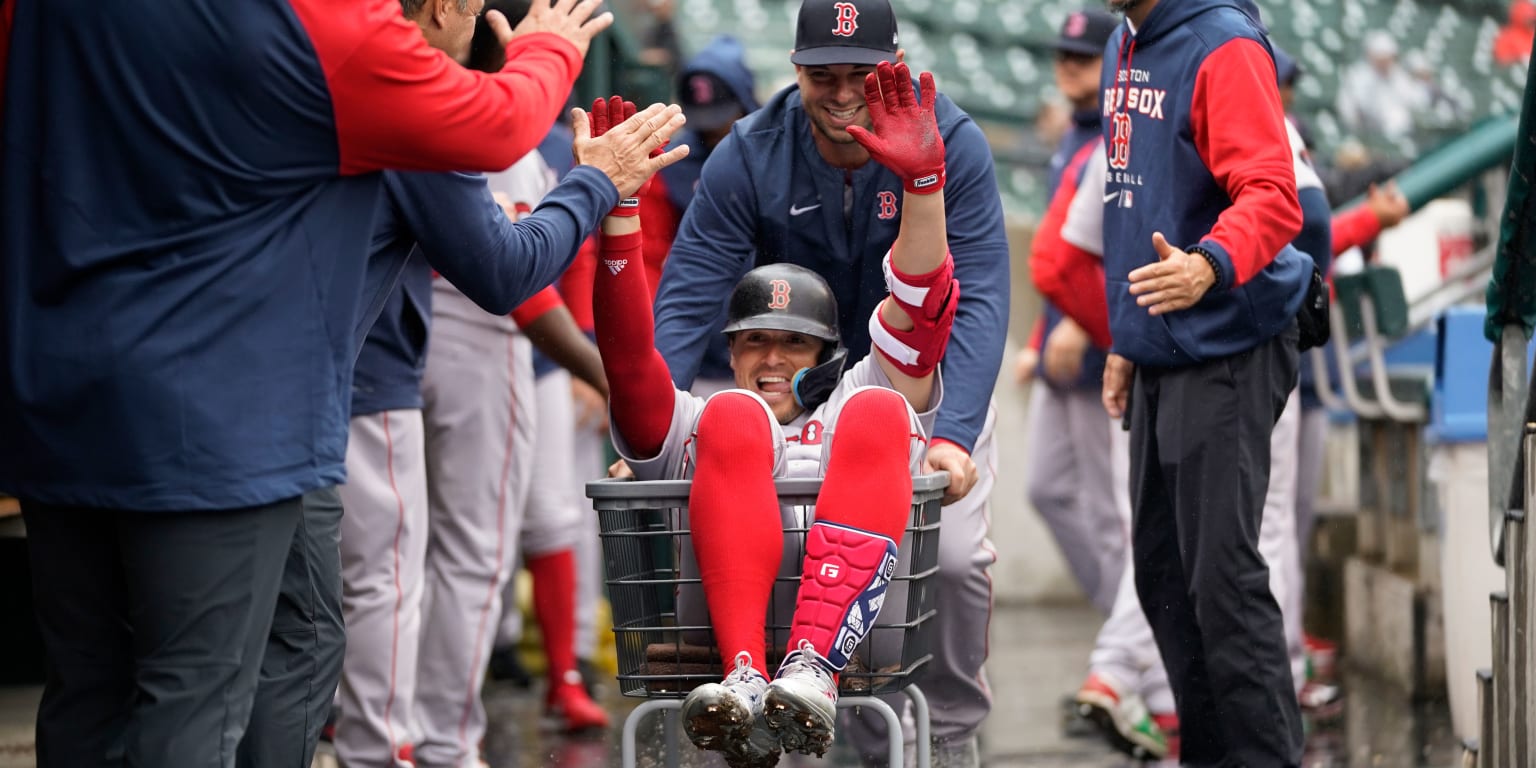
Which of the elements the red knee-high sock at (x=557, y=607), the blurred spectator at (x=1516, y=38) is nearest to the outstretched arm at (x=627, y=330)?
the red knee-high sock at (x=557, y=607)

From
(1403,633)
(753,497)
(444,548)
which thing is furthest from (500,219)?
(1403,633)

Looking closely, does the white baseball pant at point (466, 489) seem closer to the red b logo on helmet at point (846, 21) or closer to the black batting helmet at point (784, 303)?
the black batting helmet at point (784, 303)

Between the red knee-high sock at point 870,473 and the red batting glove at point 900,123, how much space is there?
56 centimetres

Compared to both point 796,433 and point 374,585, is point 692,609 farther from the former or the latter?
point 374,585

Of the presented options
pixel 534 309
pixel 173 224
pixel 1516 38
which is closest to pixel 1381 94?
pixel 1516 38

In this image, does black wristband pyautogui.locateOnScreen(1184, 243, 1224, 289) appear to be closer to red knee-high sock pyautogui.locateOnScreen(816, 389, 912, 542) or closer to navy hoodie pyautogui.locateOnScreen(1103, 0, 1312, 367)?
navy hoodie pyautogui.locateOnScreen(1103, 0, 1312, 367)

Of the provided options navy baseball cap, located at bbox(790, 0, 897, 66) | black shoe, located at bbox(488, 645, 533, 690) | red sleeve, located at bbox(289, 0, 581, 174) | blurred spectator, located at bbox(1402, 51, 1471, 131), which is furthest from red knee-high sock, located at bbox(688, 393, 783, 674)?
blurred spectator, located at bbox(1402, 51, 1471, 131)

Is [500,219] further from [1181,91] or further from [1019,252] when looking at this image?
[1019,252]

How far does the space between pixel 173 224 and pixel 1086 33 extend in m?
5.29

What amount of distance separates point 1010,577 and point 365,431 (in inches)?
247

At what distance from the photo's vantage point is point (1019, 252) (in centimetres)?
1152

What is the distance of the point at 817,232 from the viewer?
500 cm

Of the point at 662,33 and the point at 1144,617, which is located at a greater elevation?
the point at 662,33

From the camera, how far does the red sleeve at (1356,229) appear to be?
302 inches
